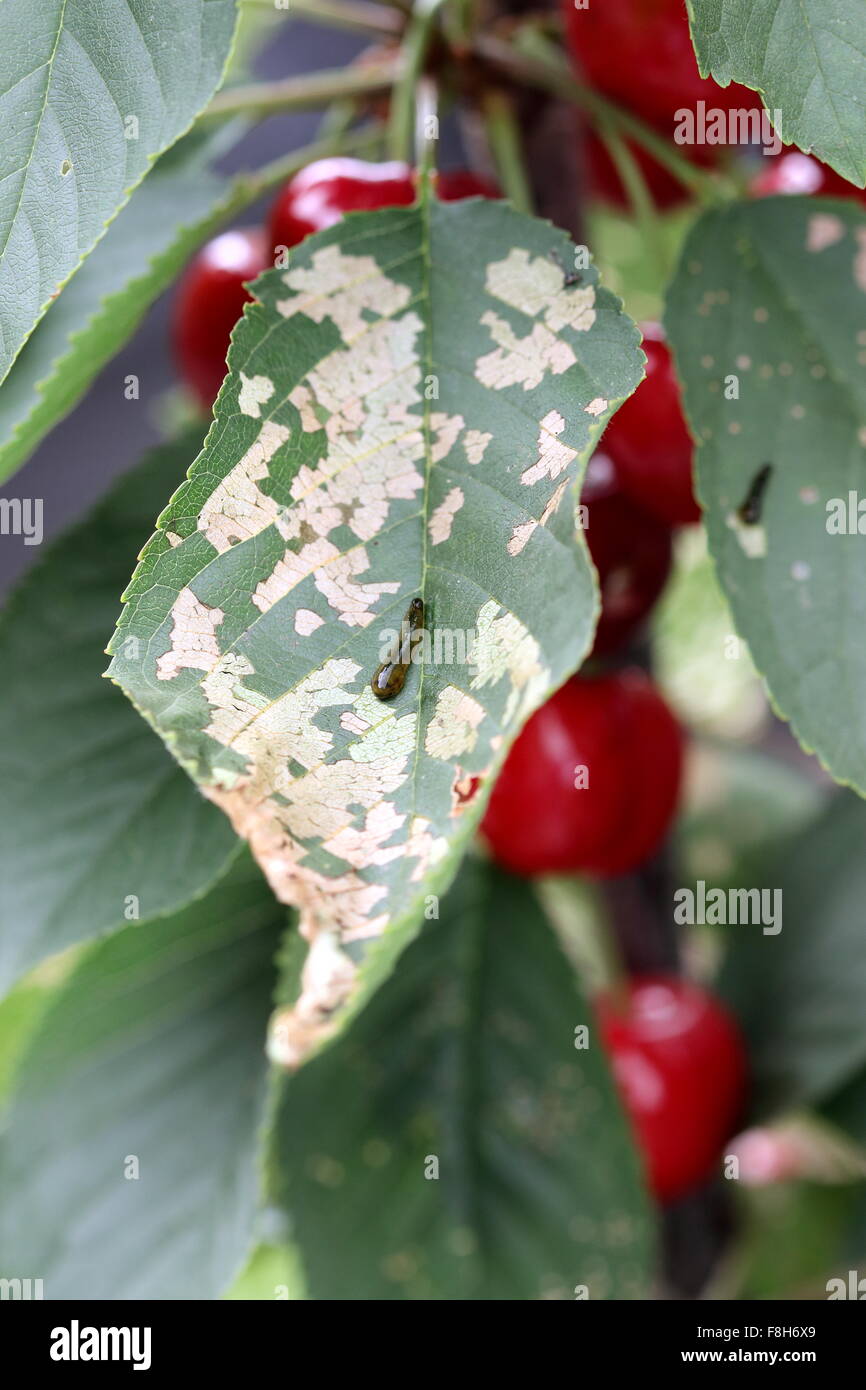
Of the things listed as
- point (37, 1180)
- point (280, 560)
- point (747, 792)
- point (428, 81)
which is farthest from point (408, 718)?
point (747, 792)

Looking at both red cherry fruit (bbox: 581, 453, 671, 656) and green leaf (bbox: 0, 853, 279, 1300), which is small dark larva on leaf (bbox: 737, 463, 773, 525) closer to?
red cherry fruit (bbox: 581, 453, 671, 656)

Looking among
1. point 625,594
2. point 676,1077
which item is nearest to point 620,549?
point 625,594

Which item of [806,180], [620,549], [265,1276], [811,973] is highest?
[806,180]

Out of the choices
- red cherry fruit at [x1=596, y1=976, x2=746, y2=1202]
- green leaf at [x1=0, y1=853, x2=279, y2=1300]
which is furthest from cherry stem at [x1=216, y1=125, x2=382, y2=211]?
red cherry fruit at [x1=596, y1=976, x2=746, y2=1202]

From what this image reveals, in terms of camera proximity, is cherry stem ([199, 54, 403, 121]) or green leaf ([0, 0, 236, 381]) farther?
cherry stem ([199, 54, 403, 121])

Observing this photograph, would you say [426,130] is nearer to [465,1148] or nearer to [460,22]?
[460,22]

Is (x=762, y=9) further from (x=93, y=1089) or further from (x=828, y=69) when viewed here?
(x=93, y=1089)
